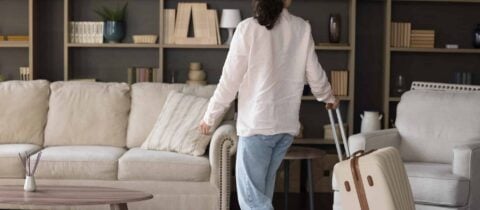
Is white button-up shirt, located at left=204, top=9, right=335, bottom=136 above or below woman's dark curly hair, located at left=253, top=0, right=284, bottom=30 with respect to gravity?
below

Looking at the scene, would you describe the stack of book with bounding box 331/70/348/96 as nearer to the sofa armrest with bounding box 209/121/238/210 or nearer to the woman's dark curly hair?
the sofa armrest with bounding box 209/121/238/210

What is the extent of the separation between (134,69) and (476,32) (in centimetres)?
274

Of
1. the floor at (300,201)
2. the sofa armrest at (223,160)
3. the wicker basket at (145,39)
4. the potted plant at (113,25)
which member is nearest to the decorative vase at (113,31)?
the potted plant at (113,25)

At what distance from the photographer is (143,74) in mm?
6430

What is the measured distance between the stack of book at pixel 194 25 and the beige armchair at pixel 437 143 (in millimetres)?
1728

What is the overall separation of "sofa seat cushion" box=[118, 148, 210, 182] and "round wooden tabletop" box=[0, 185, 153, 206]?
23.4 inches

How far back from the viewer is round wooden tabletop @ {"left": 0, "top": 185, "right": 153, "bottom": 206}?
395 centimetres

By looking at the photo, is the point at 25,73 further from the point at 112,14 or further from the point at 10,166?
the point at 10,166

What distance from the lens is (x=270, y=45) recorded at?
3.59 meters

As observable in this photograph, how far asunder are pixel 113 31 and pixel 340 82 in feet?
5.99

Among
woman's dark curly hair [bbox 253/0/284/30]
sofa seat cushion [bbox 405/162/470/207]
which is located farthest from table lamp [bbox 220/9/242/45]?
woman's dark curly hair [bbox 253/0/284/30]

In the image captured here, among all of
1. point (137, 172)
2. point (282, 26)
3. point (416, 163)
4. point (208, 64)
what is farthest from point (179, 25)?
point (282, 26)

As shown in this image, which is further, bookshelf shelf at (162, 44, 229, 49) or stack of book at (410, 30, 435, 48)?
stack of book at (410, 30, 435, 48)

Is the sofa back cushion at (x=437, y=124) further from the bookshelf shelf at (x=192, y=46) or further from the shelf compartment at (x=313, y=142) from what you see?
the bookshelf shelf at (x=192, y=46)
